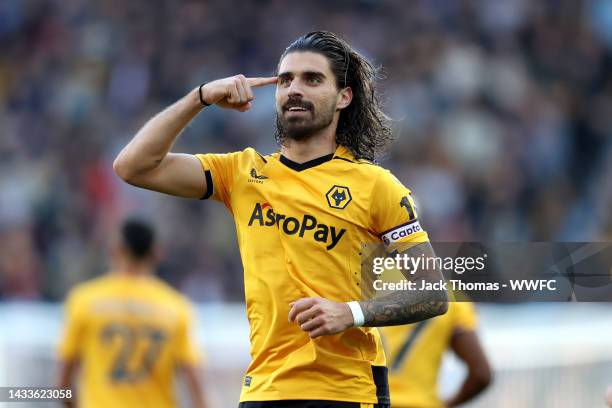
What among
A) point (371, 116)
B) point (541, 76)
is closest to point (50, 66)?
point (541, 76)

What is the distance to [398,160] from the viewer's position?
14.6 meters

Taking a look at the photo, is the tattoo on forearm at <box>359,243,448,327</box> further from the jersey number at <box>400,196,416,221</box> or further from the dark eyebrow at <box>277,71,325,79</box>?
the dark eyebrow at <box>277,71,325,79</box>

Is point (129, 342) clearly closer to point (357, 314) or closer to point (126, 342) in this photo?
point (126, 342)

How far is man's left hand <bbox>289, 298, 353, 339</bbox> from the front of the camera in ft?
15.1

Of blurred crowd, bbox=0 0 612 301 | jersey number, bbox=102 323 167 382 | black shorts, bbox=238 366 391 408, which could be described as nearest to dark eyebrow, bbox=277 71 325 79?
black shorts, bbox=238 366 391 408

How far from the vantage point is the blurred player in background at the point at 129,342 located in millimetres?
7547

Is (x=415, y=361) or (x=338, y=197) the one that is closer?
(x=338, y=197)

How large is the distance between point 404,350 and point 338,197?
2.18m

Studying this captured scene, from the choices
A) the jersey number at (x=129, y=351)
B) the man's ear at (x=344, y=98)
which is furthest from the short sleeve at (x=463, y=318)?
the man's ear at (x=344, y=98)

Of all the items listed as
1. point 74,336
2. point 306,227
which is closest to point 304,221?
point 306,227

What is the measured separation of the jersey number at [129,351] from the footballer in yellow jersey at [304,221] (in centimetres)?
252

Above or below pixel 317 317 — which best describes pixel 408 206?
above

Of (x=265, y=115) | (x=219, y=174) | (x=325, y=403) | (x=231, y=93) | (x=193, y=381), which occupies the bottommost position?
(x=325, y=403)

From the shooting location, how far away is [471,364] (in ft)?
24.6
